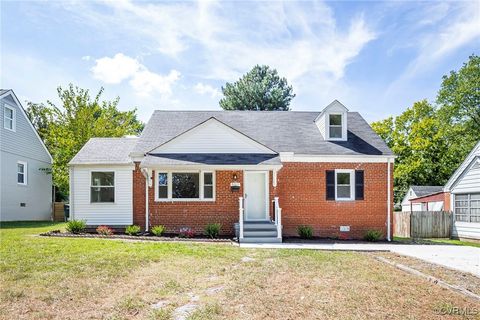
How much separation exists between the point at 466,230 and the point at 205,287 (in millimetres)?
16745

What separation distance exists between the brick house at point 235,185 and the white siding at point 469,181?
5.44 metres

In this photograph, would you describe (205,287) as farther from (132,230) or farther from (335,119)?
(335,119)

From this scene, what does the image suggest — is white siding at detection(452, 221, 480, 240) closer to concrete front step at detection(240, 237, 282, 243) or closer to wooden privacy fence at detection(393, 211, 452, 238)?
wooden privacy fence at detection(393, 211, 452, 238)

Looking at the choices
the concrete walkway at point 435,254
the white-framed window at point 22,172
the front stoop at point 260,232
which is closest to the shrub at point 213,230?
the front stoop at point 260,232

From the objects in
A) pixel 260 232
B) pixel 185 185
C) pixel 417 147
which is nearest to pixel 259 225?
pixel 260 232

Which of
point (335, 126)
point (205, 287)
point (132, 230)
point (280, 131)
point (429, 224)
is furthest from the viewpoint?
point (429, 224)

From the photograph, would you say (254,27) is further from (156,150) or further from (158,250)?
(158,250)

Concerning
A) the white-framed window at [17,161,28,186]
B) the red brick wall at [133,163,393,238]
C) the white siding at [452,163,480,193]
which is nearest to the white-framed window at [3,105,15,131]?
the white-framed window at [17,161,28,186]

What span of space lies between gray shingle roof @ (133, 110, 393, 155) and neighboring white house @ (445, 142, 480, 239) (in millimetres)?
5403

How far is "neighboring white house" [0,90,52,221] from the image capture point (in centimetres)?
1995

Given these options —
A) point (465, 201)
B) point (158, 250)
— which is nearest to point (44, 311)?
point (158, 250)

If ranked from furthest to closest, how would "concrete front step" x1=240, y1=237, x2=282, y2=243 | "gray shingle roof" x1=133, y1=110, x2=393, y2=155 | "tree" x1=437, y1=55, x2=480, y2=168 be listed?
"tree" x1=437, y1=55, x2=480, y2=168 → "gray shingle roof" x1=133, y1=110, x2=393, y2=155 → "concrete front step" x1=240, y1=237, x2=282, y2=243

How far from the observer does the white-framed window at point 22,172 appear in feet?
70.3

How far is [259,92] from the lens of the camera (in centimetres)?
3900
